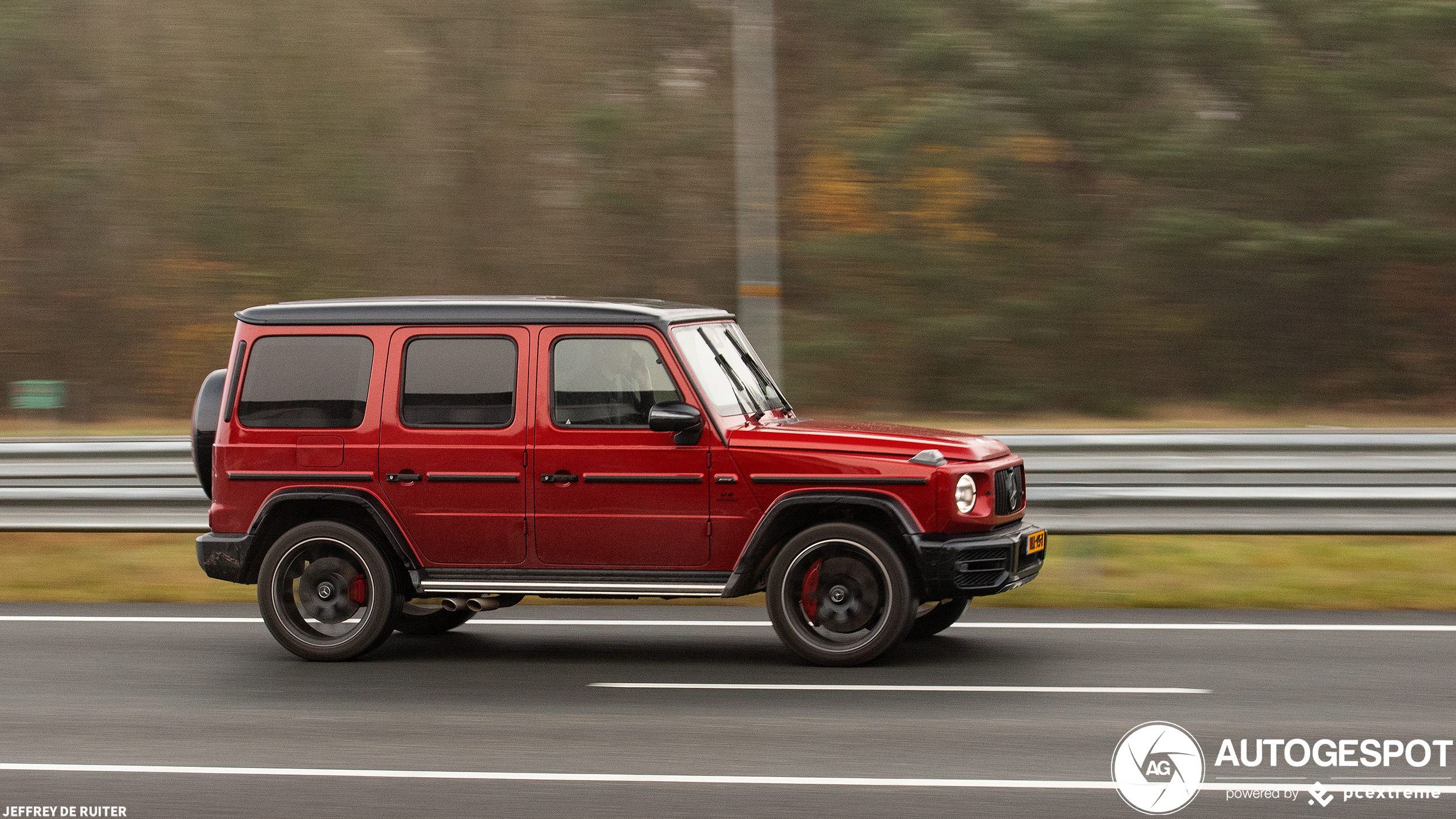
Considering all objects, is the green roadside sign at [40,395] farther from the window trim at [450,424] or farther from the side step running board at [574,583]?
the side step running board at [574,583]

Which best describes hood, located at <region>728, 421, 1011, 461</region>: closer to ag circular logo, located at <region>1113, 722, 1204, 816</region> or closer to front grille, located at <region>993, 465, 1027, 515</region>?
front grille, located at <region>993, 465, 1027, 515</region>

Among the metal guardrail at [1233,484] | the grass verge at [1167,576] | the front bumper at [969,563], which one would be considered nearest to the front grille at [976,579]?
the front bumper at [969,563]

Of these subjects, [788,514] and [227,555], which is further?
[227,555]

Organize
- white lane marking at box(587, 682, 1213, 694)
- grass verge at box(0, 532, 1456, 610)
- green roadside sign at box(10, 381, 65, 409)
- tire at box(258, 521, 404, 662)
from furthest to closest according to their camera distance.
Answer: green roadside sign at box(10, 381, 65, 409) → grass verge at box(0, 532, 1456, 610) → tire at box(258, 521, 404, 662) → white lane marking at box(587, 682, 1213, 694)

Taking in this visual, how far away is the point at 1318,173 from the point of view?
71.2 feet

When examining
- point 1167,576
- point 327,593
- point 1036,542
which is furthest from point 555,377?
point 1167,576

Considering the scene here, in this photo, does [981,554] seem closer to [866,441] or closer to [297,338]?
[866,441]

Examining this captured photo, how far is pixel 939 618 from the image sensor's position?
856cm

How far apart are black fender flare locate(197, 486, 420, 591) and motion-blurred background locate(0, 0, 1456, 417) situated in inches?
515

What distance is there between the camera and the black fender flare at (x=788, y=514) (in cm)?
760

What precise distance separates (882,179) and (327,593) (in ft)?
46.3

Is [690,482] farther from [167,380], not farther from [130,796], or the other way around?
[167,380]

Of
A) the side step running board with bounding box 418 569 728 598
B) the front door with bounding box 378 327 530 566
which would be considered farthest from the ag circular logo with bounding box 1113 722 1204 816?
the front door with bounding box 378 327 530 566

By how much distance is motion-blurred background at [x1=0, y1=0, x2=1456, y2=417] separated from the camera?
21.2 m
